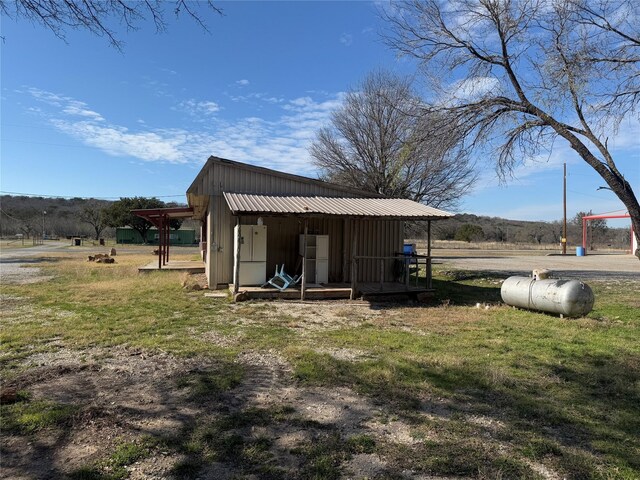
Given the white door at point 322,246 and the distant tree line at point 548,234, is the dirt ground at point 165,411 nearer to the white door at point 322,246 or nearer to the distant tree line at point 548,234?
the white door at point 322,246

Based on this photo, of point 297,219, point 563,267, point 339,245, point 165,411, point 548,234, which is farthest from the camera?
point 548,234

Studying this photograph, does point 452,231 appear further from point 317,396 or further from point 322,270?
point 317,396

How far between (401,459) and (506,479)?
720mm

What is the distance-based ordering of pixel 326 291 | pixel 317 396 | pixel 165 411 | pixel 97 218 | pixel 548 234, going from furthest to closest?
pixel 548 234 < pixel 97 218 < pixel 326 291 < pixel 317 396 < pixel 165 411

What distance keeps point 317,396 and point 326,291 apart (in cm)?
724

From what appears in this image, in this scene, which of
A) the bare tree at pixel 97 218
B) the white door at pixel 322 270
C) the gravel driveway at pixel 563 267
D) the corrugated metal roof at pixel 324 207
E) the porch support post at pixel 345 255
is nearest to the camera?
the corrugated metal roof at pixel 324 207

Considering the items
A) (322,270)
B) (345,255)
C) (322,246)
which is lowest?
(322,270)

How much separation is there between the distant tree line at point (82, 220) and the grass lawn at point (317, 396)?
43433mm

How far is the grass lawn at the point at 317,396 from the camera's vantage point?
307cm

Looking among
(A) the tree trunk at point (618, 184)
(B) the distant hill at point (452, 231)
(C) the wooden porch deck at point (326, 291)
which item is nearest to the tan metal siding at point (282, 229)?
(C) the wooden porch deck at point (326, 291)

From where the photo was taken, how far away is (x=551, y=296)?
9.22m

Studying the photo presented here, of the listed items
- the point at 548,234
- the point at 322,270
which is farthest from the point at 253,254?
the point at 548,234

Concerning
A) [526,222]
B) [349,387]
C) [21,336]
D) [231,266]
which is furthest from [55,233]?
[526,222]

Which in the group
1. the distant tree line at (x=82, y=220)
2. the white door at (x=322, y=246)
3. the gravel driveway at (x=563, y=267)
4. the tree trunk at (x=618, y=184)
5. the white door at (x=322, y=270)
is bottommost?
the gravel driveway at (x=563, y=267)
